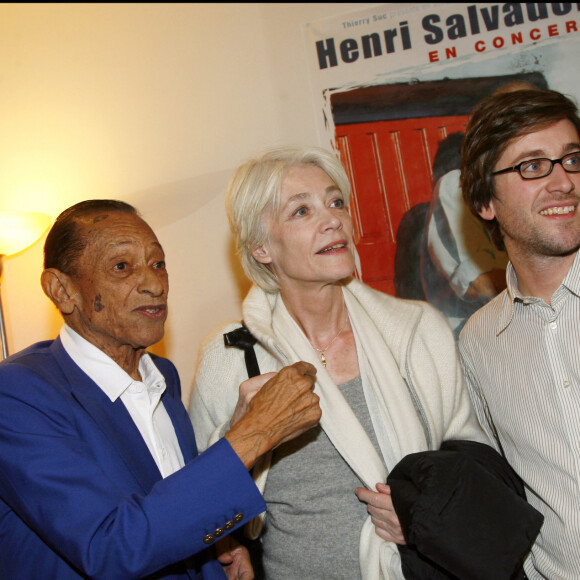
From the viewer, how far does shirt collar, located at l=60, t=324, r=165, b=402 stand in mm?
1623

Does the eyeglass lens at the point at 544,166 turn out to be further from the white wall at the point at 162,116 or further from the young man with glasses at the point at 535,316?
the white wall at the point at 162,116

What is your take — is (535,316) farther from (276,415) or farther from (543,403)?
(276,415)

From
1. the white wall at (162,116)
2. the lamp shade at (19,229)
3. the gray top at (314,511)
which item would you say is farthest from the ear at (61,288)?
the white wall at (162,116)

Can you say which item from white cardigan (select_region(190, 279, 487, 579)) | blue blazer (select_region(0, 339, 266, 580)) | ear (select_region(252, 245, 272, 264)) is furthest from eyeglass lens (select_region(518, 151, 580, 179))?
blue blazer (select_region(0, 339, 266, 580))

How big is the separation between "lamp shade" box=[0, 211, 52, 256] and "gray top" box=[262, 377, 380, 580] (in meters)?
1.47

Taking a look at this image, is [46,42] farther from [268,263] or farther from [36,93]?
[268,263]

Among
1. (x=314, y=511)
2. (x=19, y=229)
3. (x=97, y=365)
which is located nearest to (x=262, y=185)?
(x=97, y=365)

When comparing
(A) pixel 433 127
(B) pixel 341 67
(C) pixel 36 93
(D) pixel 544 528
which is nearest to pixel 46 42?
(C) pixel 36 93

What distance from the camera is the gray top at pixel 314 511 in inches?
69.2

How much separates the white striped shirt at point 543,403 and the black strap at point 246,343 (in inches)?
29.8

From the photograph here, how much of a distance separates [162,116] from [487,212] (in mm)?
1616

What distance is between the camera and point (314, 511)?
5.90 feet

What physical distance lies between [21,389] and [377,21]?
89.8 inches

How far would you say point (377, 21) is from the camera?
2809mm
